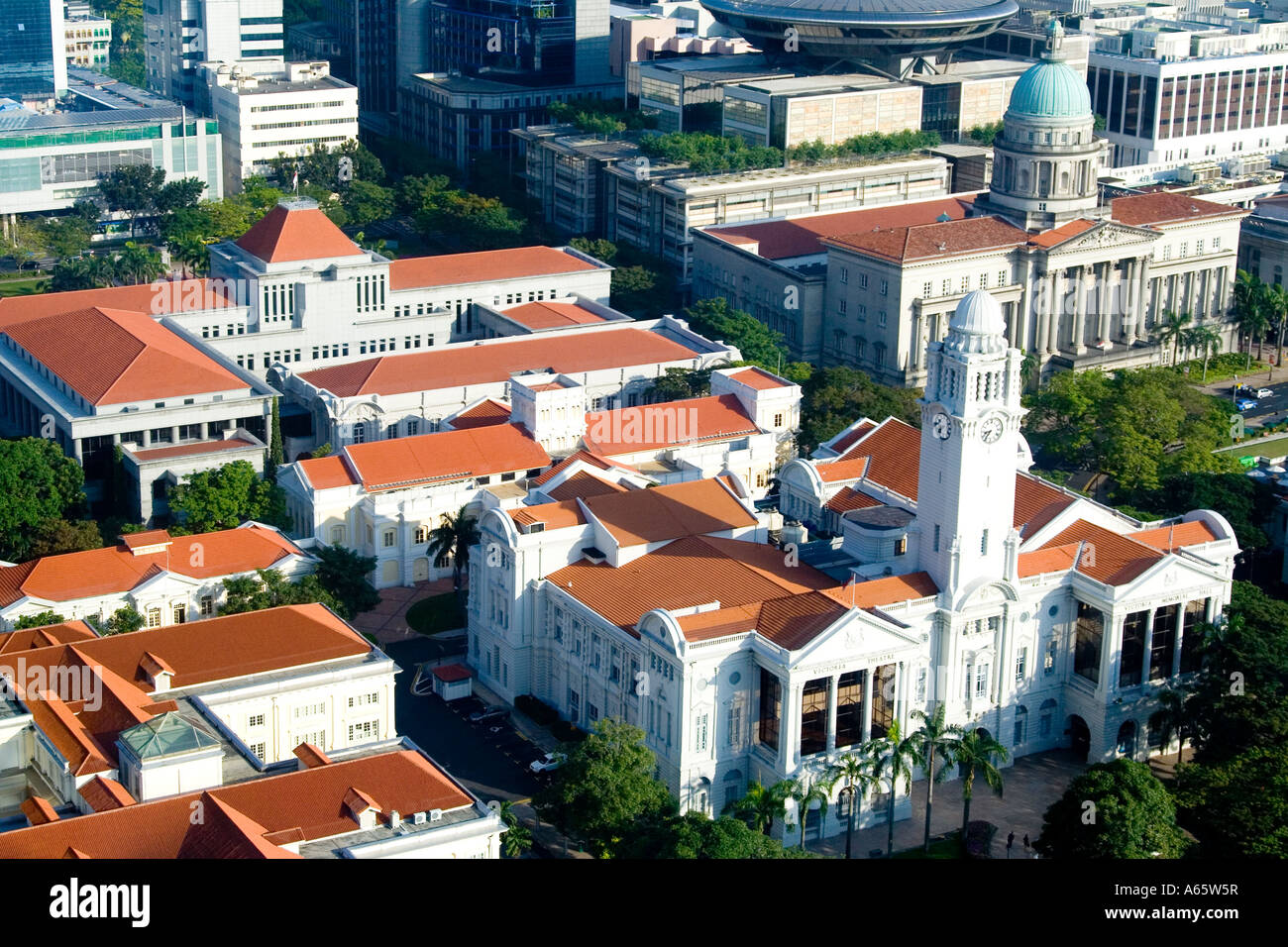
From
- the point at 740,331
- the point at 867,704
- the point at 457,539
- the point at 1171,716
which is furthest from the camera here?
the point at 740,331

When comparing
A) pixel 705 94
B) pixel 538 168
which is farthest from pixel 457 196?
pixel 705 94

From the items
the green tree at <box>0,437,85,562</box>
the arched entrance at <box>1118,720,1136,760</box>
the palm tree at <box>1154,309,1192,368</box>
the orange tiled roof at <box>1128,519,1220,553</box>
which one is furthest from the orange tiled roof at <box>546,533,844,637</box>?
the palm tree at <box>1154,309,1192,368</box>

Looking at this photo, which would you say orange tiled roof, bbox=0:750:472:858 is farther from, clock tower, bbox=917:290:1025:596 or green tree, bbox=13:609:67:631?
clock tower, bbox=917:290:1025:596

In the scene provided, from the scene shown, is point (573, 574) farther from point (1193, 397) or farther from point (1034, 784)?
point (1193, 397)

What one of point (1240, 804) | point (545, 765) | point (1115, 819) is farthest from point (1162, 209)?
point (1115, 819)

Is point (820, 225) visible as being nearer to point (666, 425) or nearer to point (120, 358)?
point (666, 425)

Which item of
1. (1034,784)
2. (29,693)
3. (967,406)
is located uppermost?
(967,406)

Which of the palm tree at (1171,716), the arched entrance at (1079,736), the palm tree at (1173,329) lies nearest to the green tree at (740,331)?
the palm tree at (1173,329)
